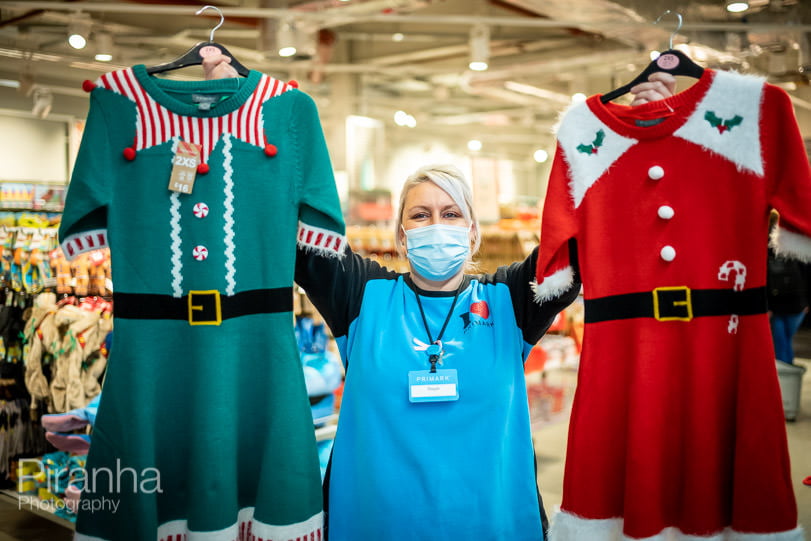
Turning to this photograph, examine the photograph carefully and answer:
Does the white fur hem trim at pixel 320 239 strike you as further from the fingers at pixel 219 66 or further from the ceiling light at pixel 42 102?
the ceiling light at pixel 42 102

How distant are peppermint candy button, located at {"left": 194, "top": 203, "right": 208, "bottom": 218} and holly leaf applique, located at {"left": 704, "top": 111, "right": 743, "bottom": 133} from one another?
1242 millimetres

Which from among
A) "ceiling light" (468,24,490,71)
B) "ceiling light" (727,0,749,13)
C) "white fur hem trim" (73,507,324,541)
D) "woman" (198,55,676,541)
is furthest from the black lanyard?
"ceiling light" (468,24,490,71)

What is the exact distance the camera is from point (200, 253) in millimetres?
1703

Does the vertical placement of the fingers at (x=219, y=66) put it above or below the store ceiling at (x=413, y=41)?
below

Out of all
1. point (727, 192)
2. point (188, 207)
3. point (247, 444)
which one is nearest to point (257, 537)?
point (247, 444)

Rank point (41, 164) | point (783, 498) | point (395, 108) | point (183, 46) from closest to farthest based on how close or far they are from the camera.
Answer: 1. point (783, 498)
2. point (41, 164)
3. point (183, 46)
4. point (395, 108)

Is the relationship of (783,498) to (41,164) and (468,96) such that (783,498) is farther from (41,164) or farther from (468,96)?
(468,96)

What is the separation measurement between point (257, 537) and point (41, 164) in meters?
6.42

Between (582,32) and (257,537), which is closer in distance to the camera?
(257,537)

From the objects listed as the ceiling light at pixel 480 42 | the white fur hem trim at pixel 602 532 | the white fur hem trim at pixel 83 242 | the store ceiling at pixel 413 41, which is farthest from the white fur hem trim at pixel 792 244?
the ceiling light at pixel 480 42

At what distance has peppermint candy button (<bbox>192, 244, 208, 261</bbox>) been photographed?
1.70 metres

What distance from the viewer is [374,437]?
181 cm

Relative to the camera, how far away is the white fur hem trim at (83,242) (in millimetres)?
1680

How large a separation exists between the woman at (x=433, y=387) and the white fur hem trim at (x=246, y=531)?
0.14 metres
